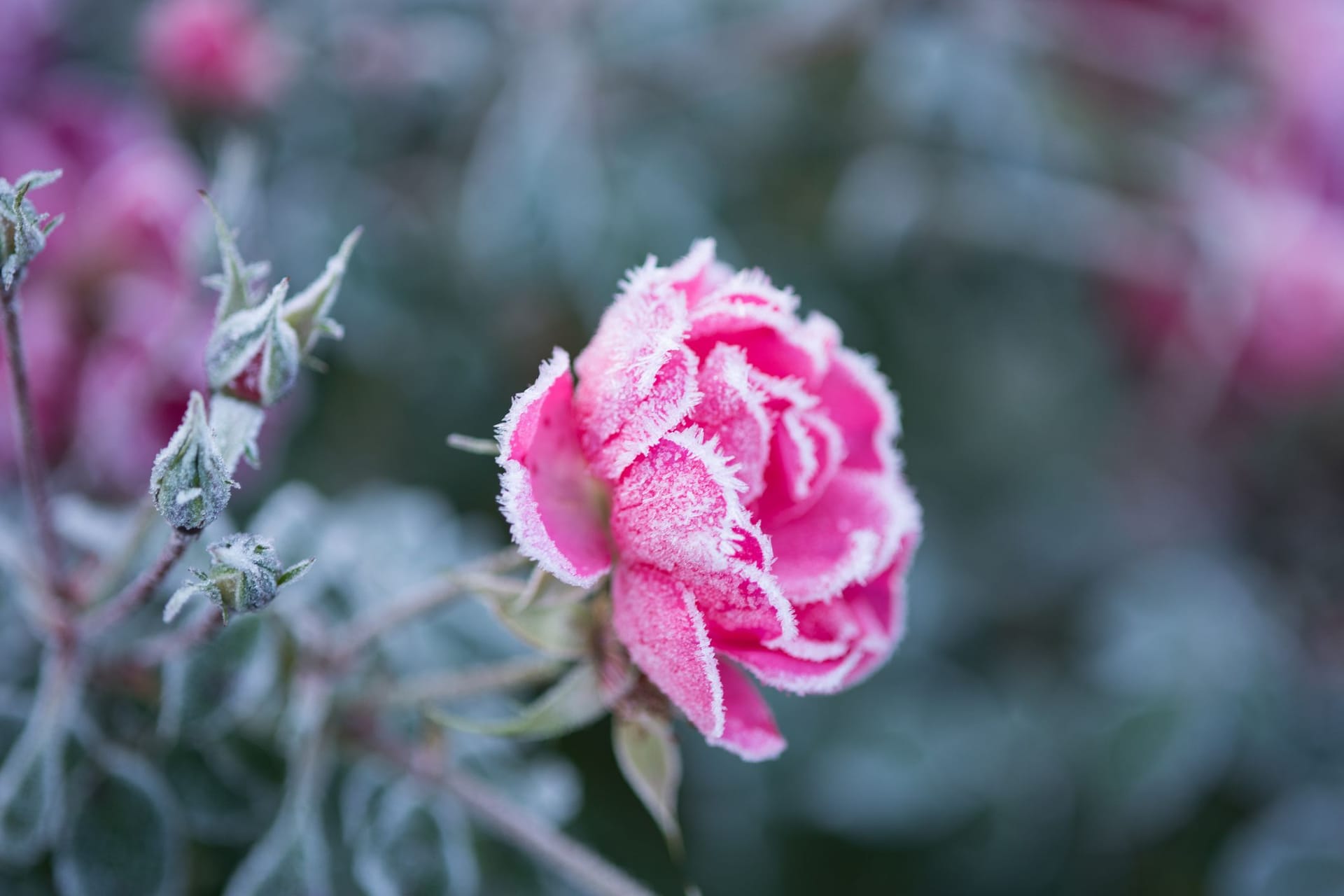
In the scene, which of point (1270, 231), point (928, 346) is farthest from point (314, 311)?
point (1270, 231)

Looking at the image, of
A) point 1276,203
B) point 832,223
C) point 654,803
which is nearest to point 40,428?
point 654,803

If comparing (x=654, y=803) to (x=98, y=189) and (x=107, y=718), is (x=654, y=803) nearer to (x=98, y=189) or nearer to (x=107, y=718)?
(x=107, y=718)

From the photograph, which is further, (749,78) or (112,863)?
(749,78)

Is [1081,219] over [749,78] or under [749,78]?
over

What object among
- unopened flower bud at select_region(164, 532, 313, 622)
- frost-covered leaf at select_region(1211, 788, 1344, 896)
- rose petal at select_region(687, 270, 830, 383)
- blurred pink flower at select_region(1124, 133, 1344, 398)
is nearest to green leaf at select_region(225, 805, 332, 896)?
unopened flower bud at select_region(164, 532, 313, 622)

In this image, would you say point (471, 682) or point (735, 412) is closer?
point (735, 412)

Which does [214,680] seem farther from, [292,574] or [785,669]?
[785,669]

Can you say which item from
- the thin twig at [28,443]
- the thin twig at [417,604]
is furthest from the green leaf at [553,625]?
the thin twig at [28,443]
